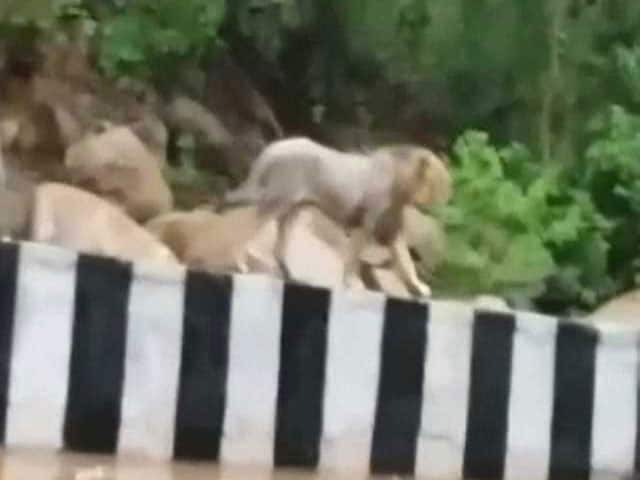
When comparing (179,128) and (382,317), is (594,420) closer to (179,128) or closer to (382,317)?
(382,317)

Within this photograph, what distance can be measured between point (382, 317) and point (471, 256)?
0.63 ft

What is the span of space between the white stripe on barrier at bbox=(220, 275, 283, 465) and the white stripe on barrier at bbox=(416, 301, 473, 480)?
0.14 meters

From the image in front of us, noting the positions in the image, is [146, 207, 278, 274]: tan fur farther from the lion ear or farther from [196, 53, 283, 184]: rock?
the lion ear

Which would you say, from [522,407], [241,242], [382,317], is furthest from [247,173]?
[522,407]

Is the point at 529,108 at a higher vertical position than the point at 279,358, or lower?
higher

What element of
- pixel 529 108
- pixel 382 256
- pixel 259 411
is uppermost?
pixel 529 108

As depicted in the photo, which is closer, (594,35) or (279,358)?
(279,358)

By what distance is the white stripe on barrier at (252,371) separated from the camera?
1434mm

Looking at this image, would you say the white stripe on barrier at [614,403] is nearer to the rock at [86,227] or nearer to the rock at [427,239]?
the rock at [427,239]

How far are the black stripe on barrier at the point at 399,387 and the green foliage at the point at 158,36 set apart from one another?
0.26 meters

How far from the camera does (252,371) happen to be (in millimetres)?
1444

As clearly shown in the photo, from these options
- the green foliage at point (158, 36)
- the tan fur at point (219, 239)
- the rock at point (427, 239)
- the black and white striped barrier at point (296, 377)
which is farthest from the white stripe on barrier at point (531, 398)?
the green foliage at point (158, 36)

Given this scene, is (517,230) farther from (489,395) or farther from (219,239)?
(219,239)

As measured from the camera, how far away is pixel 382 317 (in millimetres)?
1501
